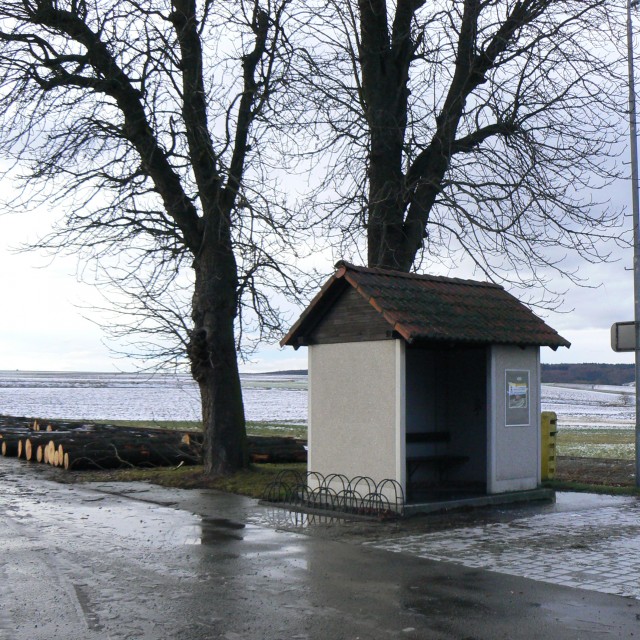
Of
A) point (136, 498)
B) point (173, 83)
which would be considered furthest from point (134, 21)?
point (136, 498)

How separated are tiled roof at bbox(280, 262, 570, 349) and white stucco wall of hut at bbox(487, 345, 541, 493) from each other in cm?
36

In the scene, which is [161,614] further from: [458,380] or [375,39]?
[375,39]

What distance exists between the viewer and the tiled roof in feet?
42.4

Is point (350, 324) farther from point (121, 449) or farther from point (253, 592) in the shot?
point (121, 449)

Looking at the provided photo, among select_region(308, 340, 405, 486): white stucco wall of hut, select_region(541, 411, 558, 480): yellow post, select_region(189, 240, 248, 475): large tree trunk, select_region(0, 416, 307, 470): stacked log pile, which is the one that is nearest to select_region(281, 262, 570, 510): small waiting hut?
select_region(308, 340, 405, 486): white stucco wall of hut

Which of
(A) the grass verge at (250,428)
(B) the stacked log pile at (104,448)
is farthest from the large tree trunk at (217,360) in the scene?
(A) the grass verge at (250,428)

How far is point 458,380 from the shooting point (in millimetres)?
15648

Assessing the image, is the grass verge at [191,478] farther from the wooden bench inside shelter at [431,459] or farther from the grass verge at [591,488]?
the grass verge at [591,488]

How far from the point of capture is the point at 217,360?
17.5m

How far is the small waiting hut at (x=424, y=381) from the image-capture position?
1297 centimetres

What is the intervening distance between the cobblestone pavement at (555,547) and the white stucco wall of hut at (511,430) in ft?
3.36

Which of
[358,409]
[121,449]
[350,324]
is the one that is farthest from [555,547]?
[121,449]

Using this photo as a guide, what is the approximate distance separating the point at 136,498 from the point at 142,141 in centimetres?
638

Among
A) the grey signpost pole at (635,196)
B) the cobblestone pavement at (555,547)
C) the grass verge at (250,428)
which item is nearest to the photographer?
the cobblestone pavement at (555,547)
